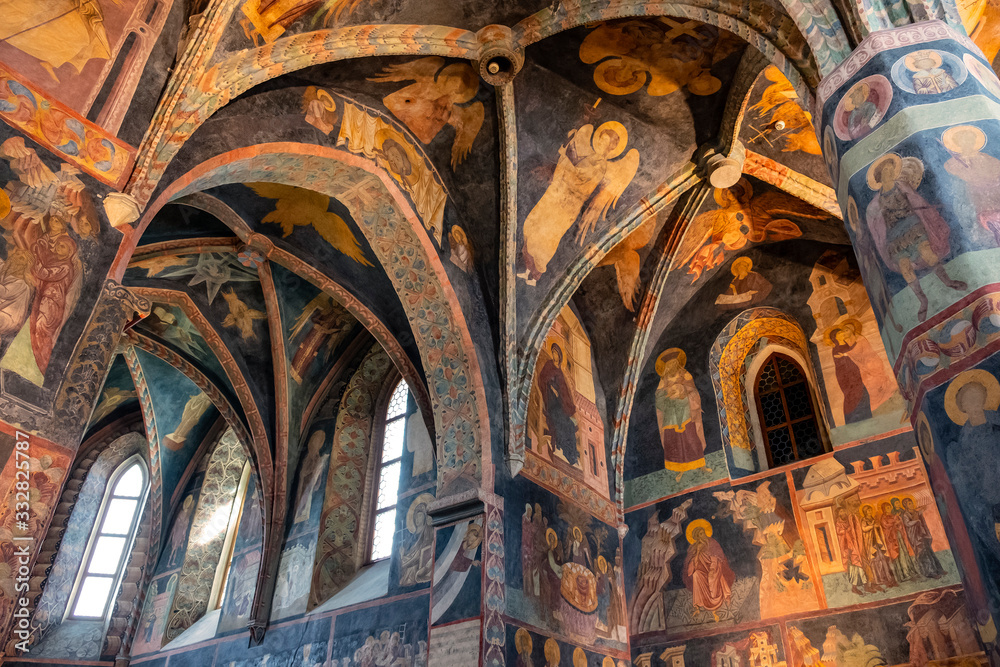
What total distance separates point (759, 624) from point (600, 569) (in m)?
2.09

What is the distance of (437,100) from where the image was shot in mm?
9242

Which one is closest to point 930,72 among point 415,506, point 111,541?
point 415,506

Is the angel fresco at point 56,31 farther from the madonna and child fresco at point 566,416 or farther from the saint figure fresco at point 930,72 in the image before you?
the madonna and child fresco at point 566,416

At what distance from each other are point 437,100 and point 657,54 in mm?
2763

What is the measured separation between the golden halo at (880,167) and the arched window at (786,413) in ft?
21.1

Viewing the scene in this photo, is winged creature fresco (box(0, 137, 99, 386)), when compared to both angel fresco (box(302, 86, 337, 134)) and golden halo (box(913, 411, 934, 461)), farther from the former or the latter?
golden halo (box(913, 411, 934, 461))

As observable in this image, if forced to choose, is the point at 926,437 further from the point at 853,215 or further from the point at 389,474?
the point at 389,474

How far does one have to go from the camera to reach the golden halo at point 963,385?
350cm

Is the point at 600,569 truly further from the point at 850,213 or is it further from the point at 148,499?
the point at 148,499

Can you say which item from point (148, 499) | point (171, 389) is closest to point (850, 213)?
point (171, 389)

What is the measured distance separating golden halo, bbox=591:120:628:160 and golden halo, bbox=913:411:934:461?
6625mm

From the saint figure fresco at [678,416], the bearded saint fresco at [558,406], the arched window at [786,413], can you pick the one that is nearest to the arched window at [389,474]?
the bearded saint fresco at [558,406]

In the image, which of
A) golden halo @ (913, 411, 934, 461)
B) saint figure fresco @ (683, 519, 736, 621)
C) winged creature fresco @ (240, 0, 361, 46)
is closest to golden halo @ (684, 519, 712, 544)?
saint figure fresco @ (683, 519, 736, 621)

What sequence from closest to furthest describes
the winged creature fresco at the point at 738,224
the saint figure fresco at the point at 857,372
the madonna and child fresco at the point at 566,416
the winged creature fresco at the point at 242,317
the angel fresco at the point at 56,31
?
1. the angel fresco at the point at 56,31
2. the saint figure fresco at the point at 857,372
3. the madonna and child fresco at the point at 566,416
4. the winged creature fresco at the point at 738,224
5. the winged creature fresco at the point at 242,317
